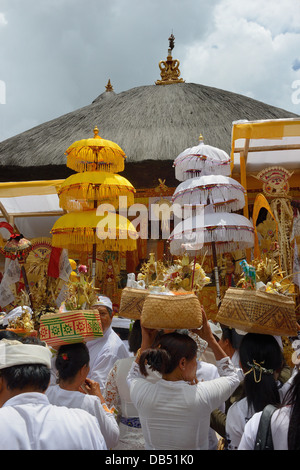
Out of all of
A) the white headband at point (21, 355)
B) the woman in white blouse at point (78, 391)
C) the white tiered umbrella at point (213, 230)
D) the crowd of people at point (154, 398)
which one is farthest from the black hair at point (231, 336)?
the white tiered umbrella at point (213, 230)

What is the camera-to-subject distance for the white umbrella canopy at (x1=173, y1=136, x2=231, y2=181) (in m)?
5.38

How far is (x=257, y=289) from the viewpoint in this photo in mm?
2377

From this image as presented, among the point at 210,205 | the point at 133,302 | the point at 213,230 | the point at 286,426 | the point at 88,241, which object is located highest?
the point at 210,205

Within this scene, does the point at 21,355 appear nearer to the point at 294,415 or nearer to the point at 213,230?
the point at 294,415

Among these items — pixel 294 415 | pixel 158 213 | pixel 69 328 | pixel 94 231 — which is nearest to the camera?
pixel 294 415

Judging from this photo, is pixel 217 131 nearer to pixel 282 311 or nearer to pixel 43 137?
pixel 43 137

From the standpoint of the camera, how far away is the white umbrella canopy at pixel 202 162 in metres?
5.38

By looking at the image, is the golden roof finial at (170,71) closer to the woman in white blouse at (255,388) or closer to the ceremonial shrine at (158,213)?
the ceremonial shrine at (158,213)

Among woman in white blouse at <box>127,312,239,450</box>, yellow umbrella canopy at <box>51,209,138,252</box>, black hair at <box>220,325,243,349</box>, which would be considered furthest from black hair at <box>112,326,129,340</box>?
woman in white blouse at <box>127,312,239,450</box>

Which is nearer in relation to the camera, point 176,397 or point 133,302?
point 176,397

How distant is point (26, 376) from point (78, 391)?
1.78ft

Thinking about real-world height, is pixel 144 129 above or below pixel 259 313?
above

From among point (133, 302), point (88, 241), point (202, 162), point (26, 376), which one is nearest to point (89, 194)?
point (88, 241)

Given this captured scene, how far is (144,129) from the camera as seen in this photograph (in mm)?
8383
